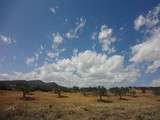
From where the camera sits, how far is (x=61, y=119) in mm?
33344

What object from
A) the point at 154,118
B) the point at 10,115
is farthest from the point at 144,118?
the point at 10,115

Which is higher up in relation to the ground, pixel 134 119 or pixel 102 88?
pixel 102 88

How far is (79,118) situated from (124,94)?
248ft

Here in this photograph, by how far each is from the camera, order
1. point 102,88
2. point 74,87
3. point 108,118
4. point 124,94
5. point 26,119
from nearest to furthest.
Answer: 1. point 26,119
2. point 108,118
3. point 102,88
4. point 124,94
5. point 74,87

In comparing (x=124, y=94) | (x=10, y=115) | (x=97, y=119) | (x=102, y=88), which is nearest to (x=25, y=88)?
(x=102, y=88)

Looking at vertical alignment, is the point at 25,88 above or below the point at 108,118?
above

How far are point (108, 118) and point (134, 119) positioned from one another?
3626 mm

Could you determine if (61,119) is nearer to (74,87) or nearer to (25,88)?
(25,88)

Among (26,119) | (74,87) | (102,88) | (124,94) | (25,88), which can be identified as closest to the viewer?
(26,119)

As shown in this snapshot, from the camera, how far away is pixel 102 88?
322 feet

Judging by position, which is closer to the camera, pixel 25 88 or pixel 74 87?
pixel 25 88

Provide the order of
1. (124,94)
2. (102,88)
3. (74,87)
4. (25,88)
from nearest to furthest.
→ (25,88), (102,88), (124,94), (74,87)

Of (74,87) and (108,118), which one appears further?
(74,87)

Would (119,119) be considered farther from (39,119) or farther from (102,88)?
(102,88)
